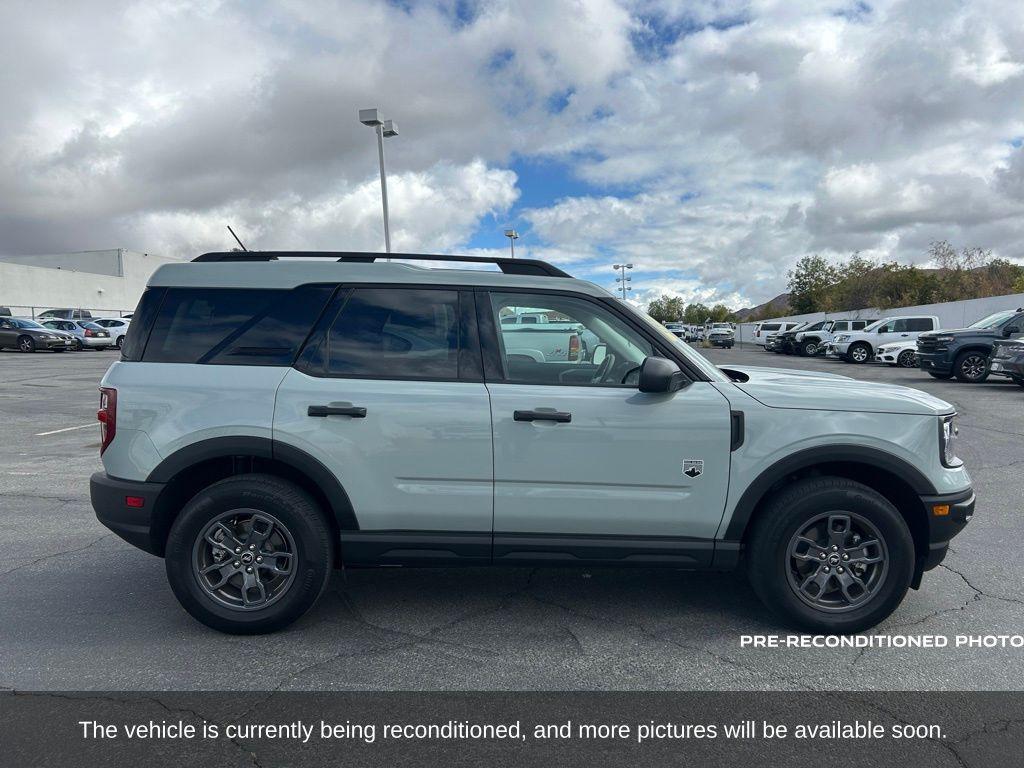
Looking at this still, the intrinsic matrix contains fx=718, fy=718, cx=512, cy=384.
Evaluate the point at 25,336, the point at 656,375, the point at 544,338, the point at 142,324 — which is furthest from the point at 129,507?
the point at 25,336

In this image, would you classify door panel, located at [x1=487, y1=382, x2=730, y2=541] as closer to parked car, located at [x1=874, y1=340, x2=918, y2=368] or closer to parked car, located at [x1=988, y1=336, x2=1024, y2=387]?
parked car, located at [x1=988, y1=336, x2=1024, y2=387]

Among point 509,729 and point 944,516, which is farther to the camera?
point 944,516

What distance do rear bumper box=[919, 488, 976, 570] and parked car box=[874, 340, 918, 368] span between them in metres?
23.1

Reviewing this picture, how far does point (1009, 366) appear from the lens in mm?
14648

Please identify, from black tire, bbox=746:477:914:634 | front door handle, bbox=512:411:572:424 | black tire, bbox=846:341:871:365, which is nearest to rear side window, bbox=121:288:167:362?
front door handle, bbox=512:411:572:424

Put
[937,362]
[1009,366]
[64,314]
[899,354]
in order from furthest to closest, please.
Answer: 1. [64,314]
2. [899,354]
3. [937,362]
4. [1009,366]

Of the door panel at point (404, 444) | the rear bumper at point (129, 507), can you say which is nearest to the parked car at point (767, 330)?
the door panel at point (404, 444)

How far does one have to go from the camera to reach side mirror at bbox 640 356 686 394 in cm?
342

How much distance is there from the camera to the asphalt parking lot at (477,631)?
323 cm

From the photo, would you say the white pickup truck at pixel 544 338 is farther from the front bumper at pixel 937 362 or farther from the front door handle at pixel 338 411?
the front bumper at pixel 937 362

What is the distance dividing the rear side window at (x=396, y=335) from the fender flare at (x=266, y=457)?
0.46m

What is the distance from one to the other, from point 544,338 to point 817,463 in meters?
1.52

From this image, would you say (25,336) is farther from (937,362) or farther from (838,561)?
(838,561)

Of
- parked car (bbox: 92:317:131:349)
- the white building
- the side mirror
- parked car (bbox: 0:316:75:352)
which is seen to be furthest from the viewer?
the white building
